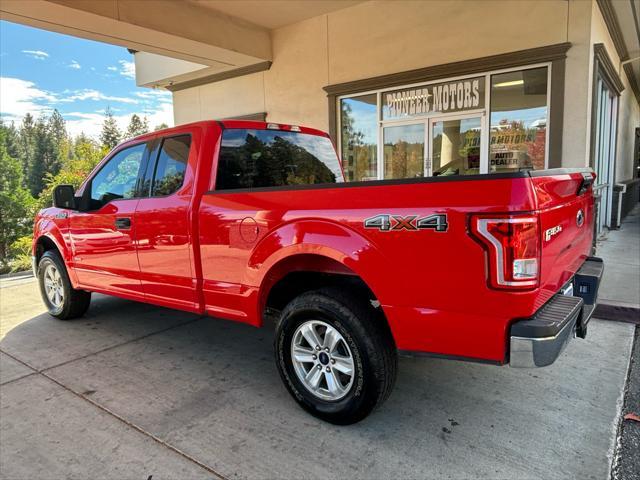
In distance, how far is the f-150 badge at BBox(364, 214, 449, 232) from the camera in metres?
2.33

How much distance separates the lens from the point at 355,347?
2.74m

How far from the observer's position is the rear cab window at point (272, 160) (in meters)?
3.75

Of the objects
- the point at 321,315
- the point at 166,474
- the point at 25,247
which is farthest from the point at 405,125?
the point at 25,247

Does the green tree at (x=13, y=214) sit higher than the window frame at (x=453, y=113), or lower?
lower

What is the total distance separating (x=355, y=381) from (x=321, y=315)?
0.44 metres

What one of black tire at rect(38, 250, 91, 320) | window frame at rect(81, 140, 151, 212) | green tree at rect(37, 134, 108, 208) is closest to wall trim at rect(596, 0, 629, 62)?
window frame at rect(81, 140, 151, 212)

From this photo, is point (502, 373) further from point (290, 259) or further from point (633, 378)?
point (290, 259)

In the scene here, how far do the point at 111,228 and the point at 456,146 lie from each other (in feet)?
19.4

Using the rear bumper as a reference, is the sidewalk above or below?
below

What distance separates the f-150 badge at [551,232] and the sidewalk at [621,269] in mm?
2866

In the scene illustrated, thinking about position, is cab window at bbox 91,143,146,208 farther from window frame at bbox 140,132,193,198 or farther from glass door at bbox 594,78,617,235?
glass door at bbox 594,78,617,235

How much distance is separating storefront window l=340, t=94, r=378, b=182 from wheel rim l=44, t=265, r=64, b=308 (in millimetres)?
5644

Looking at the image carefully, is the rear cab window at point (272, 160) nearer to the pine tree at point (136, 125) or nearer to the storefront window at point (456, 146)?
the storefront window at point (456, 146)

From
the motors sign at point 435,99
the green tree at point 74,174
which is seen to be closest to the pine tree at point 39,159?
the green tree at point 74,174
